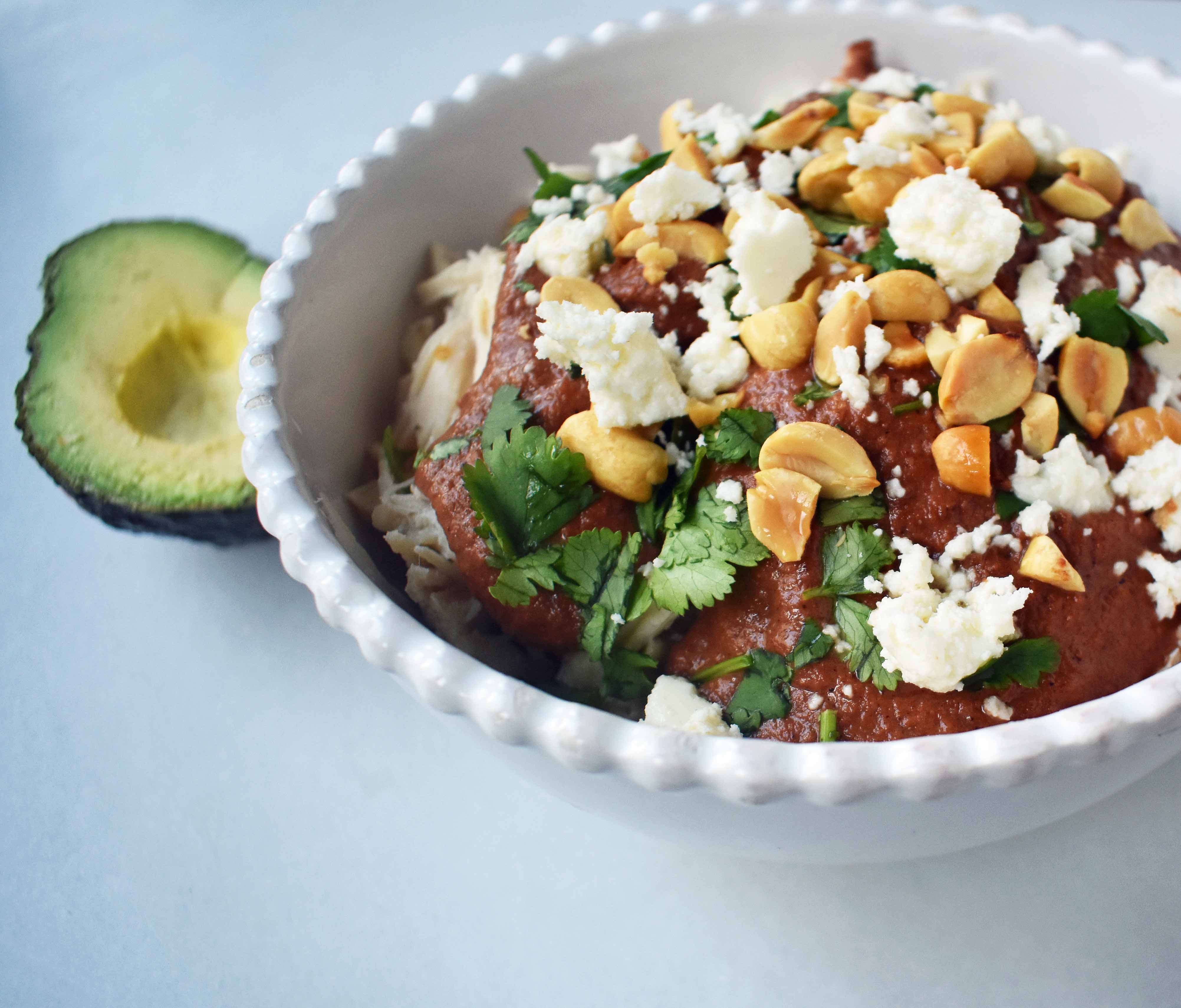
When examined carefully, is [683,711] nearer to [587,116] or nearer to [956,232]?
[956,232]

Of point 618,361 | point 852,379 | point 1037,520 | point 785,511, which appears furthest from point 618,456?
point 1037,520

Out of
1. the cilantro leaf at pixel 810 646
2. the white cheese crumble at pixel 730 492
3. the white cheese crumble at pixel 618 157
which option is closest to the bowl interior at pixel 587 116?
the white cheese crumble at pixel 618 157

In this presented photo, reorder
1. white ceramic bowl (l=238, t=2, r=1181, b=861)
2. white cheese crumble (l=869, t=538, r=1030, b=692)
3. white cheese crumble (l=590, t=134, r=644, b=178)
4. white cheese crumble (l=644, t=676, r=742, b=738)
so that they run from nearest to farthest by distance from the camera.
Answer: white ceramic bowl (l=238, t=2, r=1181, b=861), white cheese crumble (l=869, t=538, r=1030, b=692), white cheese crumble (l=644, t=676, r=742, b=738), white cheese crumble (l=590, t=134, r=644, b=178)

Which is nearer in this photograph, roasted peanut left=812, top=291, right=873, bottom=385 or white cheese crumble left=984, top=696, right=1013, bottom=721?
white cheese crumble left=984, top=696, right=1013, bottom=721

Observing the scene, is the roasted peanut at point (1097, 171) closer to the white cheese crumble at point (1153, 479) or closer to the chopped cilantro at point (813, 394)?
the white cheese crumble at point (1153, 479)

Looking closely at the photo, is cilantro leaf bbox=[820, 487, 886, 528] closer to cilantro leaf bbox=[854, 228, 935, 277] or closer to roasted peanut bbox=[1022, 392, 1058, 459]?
roasted peanut bbox=[1022, 392, 1058, 459]

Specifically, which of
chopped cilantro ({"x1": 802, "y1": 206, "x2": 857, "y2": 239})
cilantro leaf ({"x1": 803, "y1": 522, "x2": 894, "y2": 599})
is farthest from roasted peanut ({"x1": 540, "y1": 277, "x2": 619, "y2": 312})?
cilantro leaf ({"x1": 803, "y1": 522, "x2": 894, "y2": 599})
